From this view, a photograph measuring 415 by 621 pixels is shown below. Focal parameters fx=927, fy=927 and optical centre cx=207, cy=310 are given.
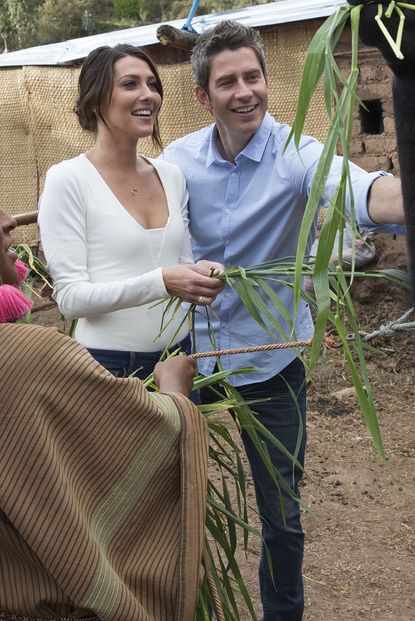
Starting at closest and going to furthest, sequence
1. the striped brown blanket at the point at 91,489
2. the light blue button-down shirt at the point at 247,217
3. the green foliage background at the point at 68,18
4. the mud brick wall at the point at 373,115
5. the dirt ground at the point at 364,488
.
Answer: the striped brown blanket at the point at 91,489 < the light blue button-down shirt at the point at 247,217 < the dirt ground at the point at 364,488 < the mud brick wall at the point at 373,115 < the green foliage background at the point at 68,18

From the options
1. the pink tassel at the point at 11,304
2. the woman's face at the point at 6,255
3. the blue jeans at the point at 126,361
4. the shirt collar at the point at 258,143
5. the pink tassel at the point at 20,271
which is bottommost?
the blue jeans at the point at 126,361

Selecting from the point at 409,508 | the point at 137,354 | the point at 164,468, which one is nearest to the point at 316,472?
the point at 409,508

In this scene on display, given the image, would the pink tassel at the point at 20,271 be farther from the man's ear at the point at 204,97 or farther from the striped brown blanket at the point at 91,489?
the man's ear at the point at 204,97

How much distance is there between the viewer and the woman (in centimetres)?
263

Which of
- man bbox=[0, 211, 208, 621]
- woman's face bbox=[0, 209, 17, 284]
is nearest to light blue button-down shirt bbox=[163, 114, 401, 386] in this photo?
man bbox=[0, 211, 208, 621]

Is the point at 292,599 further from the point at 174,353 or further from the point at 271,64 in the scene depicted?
the point at 271,64

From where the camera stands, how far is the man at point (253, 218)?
9.05ft

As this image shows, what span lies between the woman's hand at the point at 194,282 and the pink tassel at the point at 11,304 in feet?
2.23

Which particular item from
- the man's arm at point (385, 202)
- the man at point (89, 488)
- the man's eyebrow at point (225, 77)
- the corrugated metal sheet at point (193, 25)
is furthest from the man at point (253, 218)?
the corrugated metal sheet at point (193, 25)

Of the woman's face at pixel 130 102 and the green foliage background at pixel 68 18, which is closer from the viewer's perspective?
the woman's face at pixel 130 102

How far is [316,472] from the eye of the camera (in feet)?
15.7

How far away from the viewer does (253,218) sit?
277 centimetres

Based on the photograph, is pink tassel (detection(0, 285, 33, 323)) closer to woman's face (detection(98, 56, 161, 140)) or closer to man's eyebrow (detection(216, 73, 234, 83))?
woman's face (detection(98, 56, 161, 140))

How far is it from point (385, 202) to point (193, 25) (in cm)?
521
